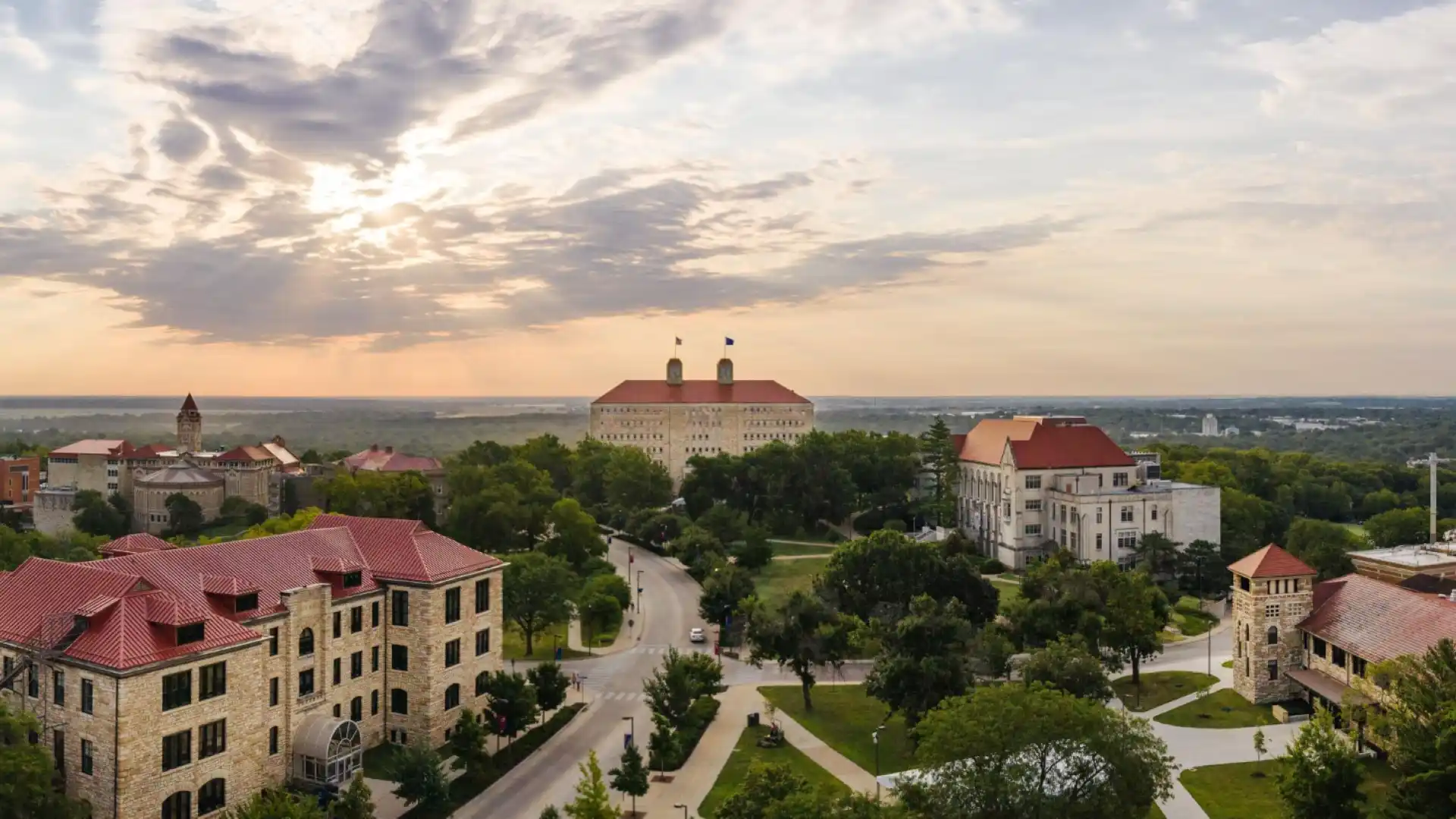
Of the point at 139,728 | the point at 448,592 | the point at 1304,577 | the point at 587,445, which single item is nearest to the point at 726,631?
the point at 448,592

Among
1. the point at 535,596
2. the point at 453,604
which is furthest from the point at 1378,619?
the point at 535,596

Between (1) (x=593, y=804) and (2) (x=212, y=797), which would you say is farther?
(2) (x=212, y=797)

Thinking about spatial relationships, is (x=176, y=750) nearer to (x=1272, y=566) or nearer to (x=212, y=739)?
(x=212, y=739)

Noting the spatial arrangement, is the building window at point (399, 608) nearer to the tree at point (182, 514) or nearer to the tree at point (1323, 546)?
the tree at point (1323, 546)

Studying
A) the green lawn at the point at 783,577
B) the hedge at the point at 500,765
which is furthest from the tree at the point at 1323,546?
the hedge at the point at 500,765

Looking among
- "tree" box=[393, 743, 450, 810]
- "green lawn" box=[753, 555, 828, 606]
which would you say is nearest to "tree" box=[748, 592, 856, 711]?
"tree" box=[393, 743, 450, 810]

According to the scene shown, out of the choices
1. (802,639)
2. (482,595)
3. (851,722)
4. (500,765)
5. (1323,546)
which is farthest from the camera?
(1323,546)
